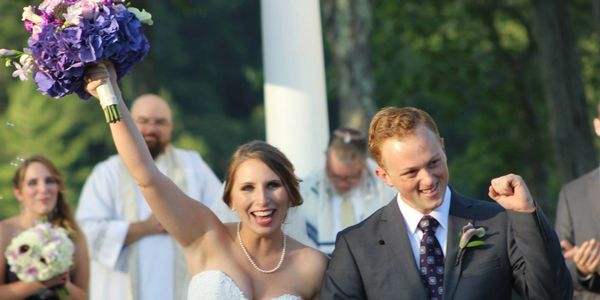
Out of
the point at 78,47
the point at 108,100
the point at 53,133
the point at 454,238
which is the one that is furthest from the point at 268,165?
the point at 53,133

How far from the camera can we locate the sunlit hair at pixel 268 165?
6.45 metres

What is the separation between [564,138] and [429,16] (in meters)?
6.07

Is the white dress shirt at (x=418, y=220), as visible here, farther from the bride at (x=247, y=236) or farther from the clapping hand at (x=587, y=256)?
the clapping hand at (x=587, y=256)

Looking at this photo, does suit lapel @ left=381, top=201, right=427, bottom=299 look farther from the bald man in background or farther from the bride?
the bald man in background

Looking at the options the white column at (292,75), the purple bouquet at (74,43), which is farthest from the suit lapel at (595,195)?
the purple bouquet at (74,43)

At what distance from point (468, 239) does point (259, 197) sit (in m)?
1.04

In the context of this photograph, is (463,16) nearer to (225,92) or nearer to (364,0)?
(364,0)

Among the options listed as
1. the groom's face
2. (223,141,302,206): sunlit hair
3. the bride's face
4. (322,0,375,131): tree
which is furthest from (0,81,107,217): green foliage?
the groom's face

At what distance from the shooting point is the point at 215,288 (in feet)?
20.7

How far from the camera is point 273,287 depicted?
6457mm

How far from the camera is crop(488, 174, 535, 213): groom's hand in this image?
5520 millimetres

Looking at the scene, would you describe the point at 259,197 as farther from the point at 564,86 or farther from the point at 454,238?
the point at 564,86

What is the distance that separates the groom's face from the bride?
2.41 ft

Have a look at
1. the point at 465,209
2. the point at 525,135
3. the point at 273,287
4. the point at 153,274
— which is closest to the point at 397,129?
the point at 465,209
